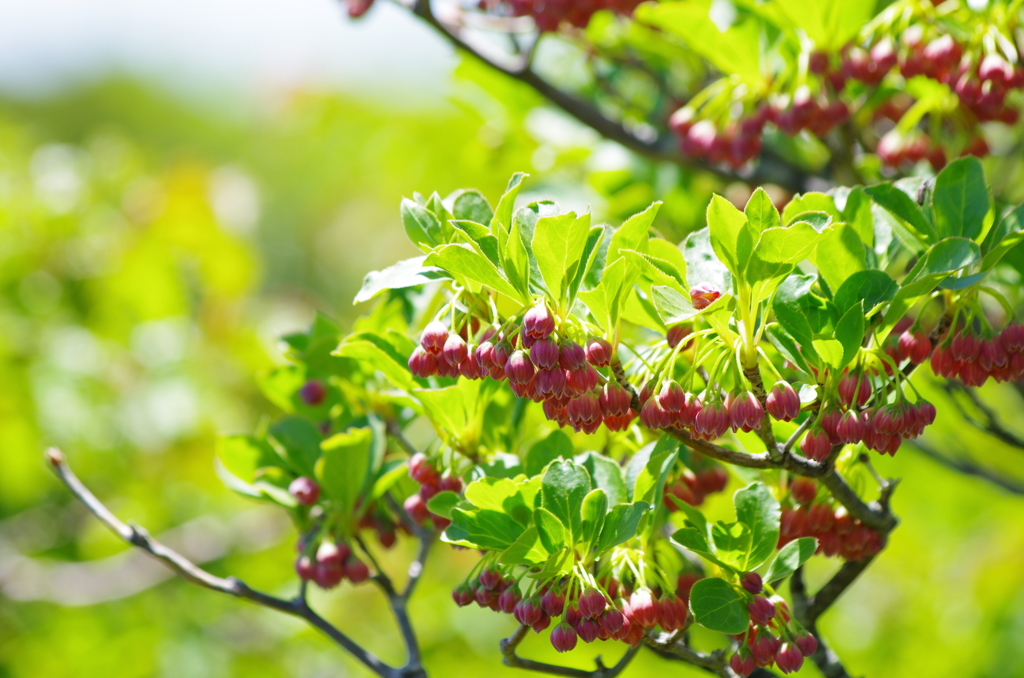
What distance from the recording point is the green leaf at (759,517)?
914mm

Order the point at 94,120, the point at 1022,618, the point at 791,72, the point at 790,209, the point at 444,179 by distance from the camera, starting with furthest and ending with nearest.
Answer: the point at 94,120 < the point at 444,179 < the point at 1022,618 < the point at 791,72 < the point at 790,209

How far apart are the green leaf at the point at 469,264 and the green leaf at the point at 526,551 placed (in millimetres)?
256

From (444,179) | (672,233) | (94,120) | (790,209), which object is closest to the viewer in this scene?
(790,209)

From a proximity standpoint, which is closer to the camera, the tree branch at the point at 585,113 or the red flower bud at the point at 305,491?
the red flower bud at the point at 305,491

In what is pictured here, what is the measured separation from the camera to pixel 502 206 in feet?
2.92

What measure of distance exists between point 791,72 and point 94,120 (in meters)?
18.4

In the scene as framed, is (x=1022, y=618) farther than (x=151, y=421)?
No

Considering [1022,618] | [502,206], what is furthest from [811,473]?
[1022,618]

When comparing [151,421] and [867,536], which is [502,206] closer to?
[867,536]

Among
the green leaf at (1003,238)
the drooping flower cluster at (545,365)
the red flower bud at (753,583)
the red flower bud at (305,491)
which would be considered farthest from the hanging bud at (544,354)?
the red flower bud at (305,491)

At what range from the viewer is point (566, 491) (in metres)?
0.91

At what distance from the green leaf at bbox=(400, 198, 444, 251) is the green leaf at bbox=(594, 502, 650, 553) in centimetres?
36

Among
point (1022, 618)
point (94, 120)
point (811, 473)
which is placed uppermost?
point (811, 473)

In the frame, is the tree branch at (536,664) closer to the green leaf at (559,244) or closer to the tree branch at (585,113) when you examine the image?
the green leaf at (559,244)
